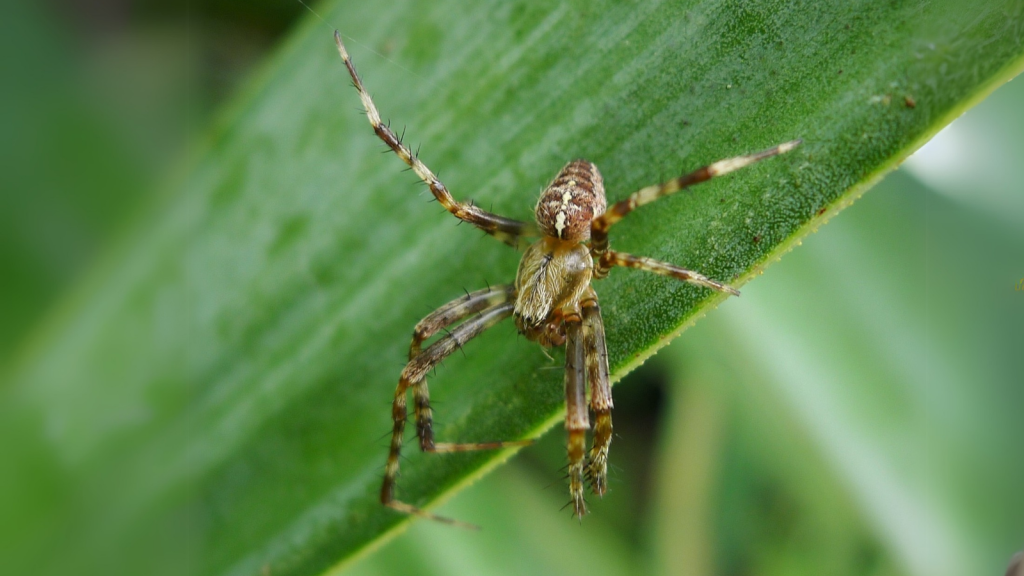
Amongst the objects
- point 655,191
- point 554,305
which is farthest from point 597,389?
point 655,191

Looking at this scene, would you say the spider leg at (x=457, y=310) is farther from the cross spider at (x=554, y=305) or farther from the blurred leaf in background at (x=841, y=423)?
the blurred leaf in background at (x=841, y=423)

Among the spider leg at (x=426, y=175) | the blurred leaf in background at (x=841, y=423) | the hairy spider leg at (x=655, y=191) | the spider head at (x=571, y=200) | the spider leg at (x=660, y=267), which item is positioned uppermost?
the spider leg at (x=426, y=175)

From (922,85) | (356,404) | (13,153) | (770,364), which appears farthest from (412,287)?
(13,153)

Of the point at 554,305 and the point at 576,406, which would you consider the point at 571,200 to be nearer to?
the point at 554,305

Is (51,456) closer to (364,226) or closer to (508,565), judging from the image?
(364,226)

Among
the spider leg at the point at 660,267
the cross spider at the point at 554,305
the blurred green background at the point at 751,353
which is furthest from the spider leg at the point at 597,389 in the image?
the blurred green background at the point at 751,353
